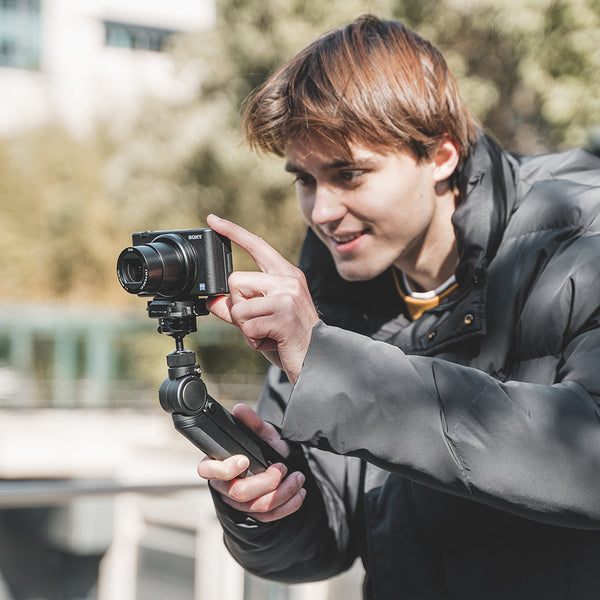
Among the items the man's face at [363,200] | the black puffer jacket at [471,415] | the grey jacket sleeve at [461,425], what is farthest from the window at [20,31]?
the grey jacket sleeve at [461,425]

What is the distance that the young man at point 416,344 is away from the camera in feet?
4.00

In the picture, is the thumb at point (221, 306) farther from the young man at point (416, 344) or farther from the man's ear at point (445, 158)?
the man's ear at point (445, 158)

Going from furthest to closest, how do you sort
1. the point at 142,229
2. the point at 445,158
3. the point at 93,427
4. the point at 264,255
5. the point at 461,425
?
the point at 93,427 → the point at 142,229 → the point at 445,158 → the point at 264,255 → the point at 461,425

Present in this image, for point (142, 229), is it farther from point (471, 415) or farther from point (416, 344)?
point (471, 415)

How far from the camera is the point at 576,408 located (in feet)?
3.94

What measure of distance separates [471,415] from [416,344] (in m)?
0.54

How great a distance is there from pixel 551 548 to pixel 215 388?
1718cm

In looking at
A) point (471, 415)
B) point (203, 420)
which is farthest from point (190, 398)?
point (471, 415)

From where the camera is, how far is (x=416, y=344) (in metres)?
1.76

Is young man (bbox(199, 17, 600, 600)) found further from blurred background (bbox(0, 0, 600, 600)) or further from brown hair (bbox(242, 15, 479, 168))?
blurred background (bbox(0, 0, 600, 600))

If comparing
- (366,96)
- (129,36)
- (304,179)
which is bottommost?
(304,179)

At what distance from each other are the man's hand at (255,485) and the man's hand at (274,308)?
29 cm

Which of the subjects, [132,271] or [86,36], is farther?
[86,36]

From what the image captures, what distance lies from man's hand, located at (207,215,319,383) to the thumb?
92 mm
